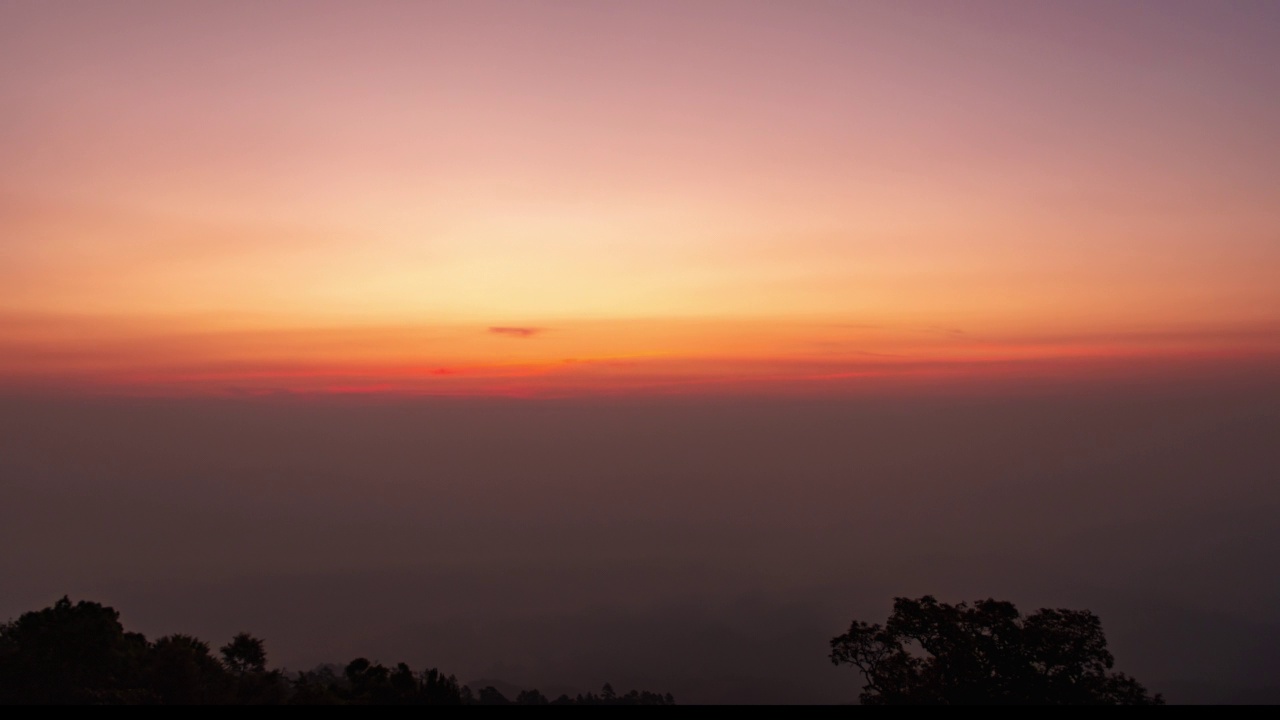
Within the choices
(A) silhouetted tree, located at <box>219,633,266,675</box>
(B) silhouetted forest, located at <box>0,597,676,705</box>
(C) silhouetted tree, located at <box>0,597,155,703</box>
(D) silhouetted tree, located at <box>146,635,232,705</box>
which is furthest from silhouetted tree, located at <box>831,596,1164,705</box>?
(C) silhouetted tree, located at <box>0,597,155,703</box>

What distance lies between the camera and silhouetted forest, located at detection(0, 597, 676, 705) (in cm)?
1415

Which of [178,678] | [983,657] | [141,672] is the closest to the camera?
[178,678]

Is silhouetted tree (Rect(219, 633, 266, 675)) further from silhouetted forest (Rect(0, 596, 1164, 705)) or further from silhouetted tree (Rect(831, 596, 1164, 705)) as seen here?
silhouetted tree (Rect(831, 596, 1164, 705))

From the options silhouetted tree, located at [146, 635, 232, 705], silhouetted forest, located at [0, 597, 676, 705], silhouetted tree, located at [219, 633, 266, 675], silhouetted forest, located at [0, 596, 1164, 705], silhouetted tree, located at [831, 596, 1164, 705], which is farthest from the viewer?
silhouetted tree, located at [219, 633, 266, 675]

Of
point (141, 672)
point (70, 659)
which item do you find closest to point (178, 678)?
point (141, 672)

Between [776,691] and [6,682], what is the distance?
148769 millimetres

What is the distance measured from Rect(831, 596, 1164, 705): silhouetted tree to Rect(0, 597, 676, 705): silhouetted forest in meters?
7.44

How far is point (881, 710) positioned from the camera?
344 cm

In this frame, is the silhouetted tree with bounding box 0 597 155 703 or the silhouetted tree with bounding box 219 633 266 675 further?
the silhouetted tree with bounding box 219 633 266 675

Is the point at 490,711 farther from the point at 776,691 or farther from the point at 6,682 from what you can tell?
the point at 776,691

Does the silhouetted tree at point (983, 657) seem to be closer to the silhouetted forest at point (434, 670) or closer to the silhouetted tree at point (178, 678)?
the silhouetted forest at point (434, 670)

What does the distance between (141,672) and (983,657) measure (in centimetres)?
1753

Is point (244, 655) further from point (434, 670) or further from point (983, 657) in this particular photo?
point (983, 657)

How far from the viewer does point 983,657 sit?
16.3 meters
